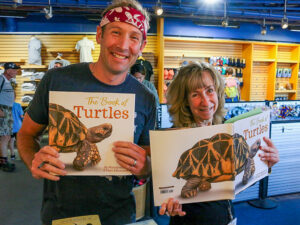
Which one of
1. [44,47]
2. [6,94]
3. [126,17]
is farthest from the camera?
[44,47]

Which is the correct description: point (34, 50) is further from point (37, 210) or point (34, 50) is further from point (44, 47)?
point (37, 210)

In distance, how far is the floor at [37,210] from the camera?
2986 mm

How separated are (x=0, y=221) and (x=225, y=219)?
297 centimetres

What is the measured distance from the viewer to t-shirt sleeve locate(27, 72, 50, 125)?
1094 mm

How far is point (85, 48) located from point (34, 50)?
1364mm

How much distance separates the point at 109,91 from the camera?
1094 millimetres

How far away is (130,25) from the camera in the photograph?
105cm

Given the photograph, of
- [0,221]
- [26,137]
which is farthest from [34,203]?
[26,137]

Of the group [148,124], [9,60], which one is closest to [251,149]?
[148,124]

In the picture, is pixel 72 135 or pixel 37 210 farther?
pixel 37 210

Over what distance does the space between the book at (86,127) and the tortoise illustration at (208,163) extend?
272mm

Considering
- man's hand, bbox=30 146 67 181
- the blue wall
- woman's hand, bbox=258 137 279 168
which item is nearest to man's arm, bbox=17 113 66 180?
man's hand, bbox=30 146 67 181

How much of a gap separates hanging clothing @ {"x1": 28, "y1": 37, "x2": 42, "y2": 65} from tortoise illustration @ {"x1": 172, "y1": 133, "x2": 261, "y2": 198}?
6649mm

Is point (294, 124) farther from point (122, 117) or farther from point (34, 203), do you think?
point (34, 203)
